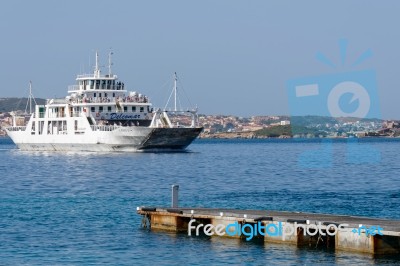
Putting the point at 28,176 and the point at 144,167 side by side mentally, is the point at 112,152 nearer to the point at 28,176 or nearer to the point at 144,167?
the point at 144,167

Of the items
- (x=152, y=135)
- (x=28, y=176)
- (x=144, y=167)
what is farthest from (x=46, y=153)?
(x=28, y=176)

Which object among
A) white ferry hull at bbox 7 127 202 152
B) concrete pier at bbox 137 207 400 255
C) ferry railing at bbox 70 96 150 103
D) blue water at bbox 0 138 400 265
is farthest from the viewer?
ferry railing at bbox 70 96 150 103

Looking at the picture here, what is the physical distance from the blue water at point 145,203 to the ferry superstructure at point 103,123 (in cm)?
1060

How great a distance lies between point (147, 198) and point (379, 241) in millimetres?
20676

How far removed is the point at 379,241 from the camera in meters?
25.4

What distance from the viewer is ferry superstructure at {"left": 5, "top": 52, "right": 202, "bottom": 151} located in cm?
9169

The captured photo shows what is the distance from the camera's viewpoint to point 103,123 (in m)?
97.0

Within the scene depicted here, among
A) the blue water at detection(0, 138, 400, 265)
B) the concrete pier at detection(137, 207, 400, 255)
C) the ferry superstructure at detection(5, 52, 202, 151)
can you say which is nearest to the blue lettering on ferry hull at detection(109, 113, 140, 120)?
the ferry superstructure at detection(5, 52, 202, 151)

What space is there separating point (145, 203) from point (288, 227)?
14899 millimetres

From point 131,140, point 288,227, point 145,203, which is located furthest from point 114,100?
point 288,227

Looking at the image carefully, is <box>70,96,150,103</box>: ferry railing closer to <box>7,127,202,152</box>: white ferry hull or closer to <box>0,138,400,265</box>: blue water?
<box>7,127,202,152</box>: white ferry hull

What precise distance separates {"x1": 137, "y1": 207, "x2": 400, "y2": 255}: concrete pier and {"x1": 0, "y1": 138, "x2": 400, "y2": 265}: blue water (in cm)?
41

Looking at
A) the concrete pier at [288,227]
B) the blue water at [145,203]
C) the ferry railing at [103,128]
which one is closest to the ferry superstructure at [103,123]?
the ferry railing at [103,128]

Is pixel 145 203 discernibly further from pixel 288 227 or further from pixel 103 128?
pixel 103 128
